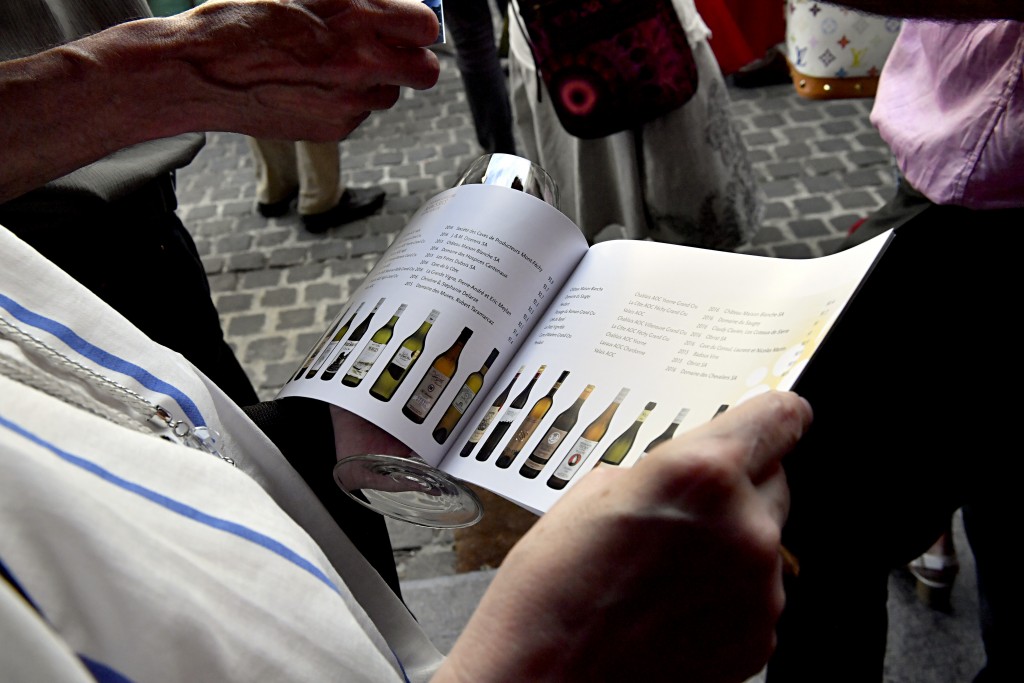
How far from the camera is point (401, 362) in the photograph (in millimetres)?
860

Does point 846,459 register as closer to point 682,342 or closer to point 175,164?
point 682,342

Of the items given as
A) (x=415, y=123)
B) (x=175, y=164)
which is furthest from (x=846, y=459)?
(x=415, y=123)

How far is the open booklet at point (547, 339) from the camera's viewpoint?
776mm

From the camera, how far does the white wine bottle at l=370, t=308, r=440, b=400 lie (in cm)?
85

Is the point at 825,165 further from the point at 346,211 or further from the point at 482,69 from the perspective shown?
the point at 346,211

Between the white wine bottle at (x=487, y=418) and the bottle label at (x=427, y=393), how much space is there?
54mm

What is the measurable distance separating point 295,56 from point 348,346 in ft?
1.51

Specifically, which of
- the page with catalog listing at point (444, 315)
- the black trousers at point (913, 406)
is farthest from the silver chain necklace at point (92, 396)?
the black trousers at point (913, 406)

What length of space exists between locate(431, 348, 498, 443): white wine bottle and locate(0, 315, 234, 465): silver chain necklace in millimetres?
224

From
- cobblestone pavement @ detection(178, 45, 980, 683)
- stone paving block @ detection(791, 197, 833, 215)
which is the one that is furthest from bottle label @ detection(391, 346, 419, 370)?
stone paving block @ detection(791, 197, 833, 215)

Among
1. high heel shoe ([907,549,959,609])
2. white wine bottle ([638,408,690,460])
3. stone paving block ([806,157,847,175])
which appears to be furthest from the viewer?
stone paving block ([806,157,847,175])

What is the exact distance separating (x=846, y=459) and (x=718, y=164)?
4.55ft

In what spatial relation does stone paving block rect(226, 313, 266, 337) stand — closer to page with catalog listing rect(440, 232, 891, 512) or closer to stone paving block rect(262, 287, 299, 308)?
stone paving block rect(262, 287, 299, 308)

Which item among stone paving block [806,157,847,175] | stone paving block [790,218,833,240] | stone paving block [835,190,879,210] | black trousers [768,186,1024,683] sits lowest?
stone paving block [835,190,879,210]
